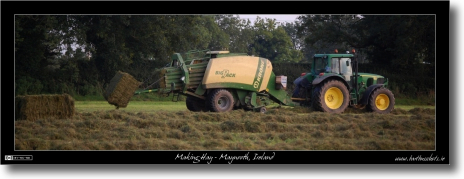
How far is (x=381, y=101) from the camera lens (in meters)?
19.5

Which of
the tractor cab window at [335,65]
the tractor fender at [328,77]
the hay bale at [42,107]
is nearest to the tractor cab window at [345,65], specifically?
the tractor cab window at [335,65]

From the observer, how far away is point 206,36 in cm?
4659

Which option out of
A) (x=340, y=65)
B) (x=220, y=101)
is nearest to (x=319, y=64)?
(x=340, y=65)

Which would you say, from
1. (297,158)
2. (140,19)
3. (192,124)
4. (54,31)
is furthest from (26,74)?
(297,158)

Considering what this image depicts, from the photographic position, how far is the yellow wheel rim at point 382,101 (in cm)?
1939

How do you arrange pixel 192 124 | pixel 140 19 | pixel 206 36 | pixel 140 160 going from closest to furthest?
pixel 140 160, pixel 192 124, pixel 140 19, pixel 206 36

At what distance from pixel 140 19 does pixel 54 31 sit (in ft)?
12.7

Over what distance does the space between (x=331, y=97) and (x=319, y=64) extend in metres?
1.19

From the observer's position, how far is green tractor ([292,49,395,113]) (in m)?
18.7

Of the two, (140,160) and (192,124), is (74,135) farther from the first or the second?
(140,160)

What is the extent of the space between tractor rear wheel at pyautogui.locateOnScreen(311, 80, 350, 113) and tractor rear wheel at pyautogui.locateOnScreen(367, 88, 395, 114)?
856mm

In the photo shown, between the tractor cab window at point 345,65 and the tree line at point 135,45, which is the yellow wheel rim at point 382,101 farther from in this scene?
the tree line at point 135,45

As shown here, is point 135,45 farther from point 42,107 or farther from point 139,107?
point 42,107

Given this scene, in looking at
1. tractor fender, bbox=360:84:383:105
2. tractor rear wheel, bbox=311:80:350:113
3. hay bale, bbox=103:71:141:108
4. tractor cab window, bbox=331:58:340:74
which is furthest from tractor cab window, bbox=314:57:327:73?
hay bale, bbox=103:71:141:108
